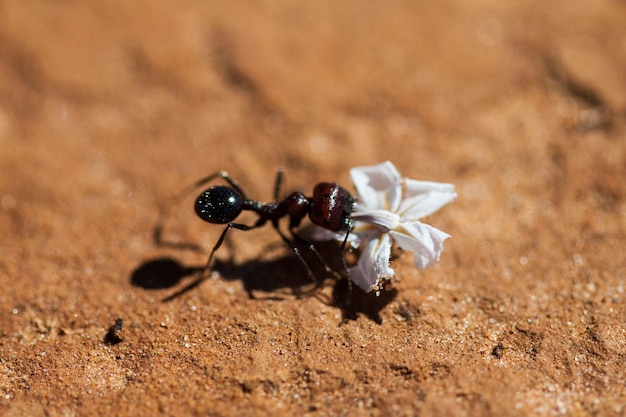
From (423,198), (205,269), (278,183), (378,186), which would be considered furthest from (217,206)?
(423,198)

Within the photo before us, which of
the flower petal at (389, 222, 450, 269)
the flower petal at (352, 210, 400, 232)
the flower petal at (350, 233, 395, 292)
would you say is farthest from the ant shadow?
the flower petal at (352, 210, 400, 232)

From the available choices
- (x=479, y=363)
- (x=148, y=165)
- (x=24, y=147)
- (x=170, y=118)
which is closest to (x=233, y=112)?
(x=170, y=118)

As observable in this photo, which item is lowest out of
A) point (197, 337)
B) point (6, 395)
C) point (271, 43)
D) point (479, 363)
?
point (6, 395)

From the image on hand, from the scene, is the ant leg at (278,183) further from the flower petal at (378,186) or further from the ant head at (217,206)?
the flower petal at (378,186)

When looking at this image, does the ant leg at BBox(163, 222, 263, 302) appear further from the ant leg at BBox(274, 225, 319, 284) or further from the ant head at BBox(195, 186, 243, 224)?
the ant leg at BBox(274, 225, 319, 284)

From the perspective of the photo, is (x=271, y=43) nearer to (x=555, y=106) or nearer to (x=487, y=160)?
(x=487, y=160)

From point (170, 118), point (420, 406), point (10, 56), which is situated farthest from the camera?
point (10, 56)

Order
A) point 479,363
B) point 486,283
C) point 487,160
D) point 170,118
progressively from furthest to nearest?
1. point 170,118
2. point 487,160
3. point 486,283
4. point 479,363

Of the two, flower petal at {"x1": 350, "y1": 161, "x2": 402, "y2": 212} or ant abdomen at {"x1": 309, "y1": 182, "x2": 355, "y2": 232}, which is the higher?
flower petal at {"x1": 350, "y1": 161, "x2": 402, "y2": 212}
